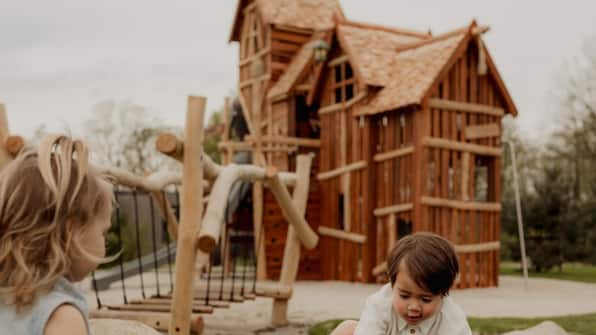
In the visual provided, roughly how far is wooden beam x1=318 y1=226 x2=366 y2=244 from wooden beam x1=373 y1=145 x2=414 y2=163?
4.78 ft

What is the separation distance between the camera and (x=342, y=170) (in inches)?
609

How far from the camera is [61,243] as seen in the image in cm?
174

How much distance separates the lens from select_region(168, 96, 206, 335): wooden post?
6004mm

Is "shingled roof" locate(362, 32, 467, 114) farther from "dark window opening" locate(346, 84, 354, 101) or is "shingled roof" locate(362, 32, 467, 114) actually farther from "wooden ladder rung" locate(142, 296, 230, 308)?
"wooden ladder rung" locate(142, 296, 230, 308)

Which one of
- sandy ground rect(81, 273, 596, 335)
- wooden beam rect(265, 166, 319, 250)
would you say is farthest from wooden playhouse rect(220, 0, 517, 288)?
wooden beam rect(265, 166, 319, 250)

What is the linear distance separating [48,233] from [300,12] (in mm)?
16784

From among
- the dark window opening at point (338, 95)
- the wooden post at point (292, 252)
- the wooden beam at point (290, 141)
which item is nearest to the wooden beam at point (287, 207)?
the wooden post at point (292, 252)

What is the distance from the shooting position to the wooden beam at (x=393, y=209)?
13.8 metres

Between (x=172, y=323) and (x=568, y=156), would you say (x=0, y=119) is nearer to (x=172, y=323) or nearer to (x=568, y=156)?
(x=172, y=323)

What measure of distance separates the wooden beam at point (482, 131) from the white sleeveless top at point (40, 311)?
12.7m

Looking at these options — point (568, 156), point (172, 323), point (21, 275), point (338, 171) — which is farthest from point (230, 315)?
point (568, 156)

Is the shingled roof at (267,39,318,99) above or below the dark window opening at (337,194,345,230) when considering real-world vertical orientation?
above

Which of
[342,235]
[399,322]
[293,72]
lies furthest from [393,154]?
[399,322]

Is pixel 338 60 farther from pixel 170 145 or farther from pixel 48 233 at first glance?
pixel 48 233
